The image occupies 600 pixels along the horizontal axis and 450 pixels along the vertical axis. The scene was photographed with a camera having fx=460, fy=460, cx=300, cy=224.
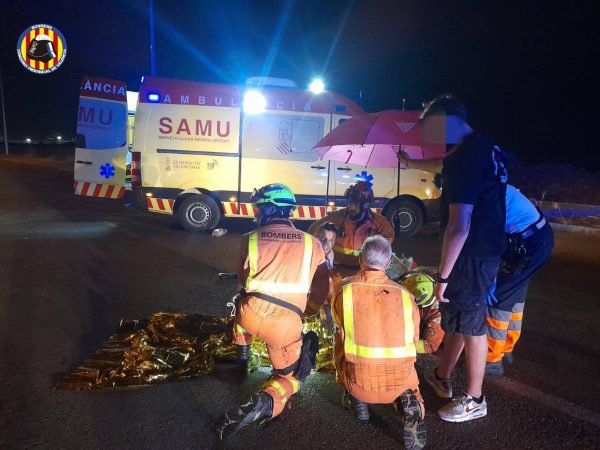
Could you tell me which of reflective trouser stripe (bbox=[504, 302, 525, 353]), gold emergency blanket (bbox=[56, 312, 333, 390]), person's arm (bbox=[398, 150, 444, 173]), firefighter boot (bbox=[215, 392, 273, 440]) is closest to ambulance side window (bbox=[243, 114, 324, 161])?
gold emergency blanket (bbox=[56, 312, 333, 390])

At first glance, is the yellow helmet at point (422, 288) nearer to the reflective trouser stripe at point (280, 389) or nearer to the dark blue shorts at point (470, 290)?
the dark blue shorts at point (470, 290)

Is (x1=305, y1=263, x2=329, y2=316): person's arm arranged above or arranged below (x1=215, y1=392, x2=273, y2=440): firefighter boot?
above

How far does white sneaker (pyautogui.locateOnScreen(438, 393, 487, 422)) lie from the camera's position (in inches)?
117

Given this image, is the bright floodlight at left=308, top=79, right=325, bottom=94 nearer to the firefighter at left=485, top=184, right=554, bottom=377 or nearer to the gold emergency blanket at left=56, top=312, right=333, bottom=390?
the gold emergency blanket at left=56, top=312, right=333, bottom=390

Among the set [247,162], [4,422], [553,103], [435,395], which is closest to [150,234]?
[247,162]

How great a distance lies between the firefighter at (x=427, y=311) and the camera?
3979mm

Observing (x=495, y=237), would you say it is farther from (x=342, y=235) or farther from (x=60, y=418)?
(x=60, y=418)

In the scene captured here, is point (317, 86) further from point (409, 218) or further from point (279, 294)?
point (279, 294)

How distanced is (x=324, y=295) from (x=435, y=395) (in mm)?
1089

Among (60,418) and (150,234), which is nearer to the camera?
(60,418)

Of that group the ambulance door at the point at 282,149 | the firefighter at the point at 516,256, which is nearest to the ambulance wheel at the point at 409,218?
the ambulance door at the point at 282,149

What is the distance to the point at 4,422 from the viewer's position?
9.54ft

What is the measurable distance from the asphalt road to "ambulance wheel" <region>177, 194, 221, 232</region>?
4.56 ft

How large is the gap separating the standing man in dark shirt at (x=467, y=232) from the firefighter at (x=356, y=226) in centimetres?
185
